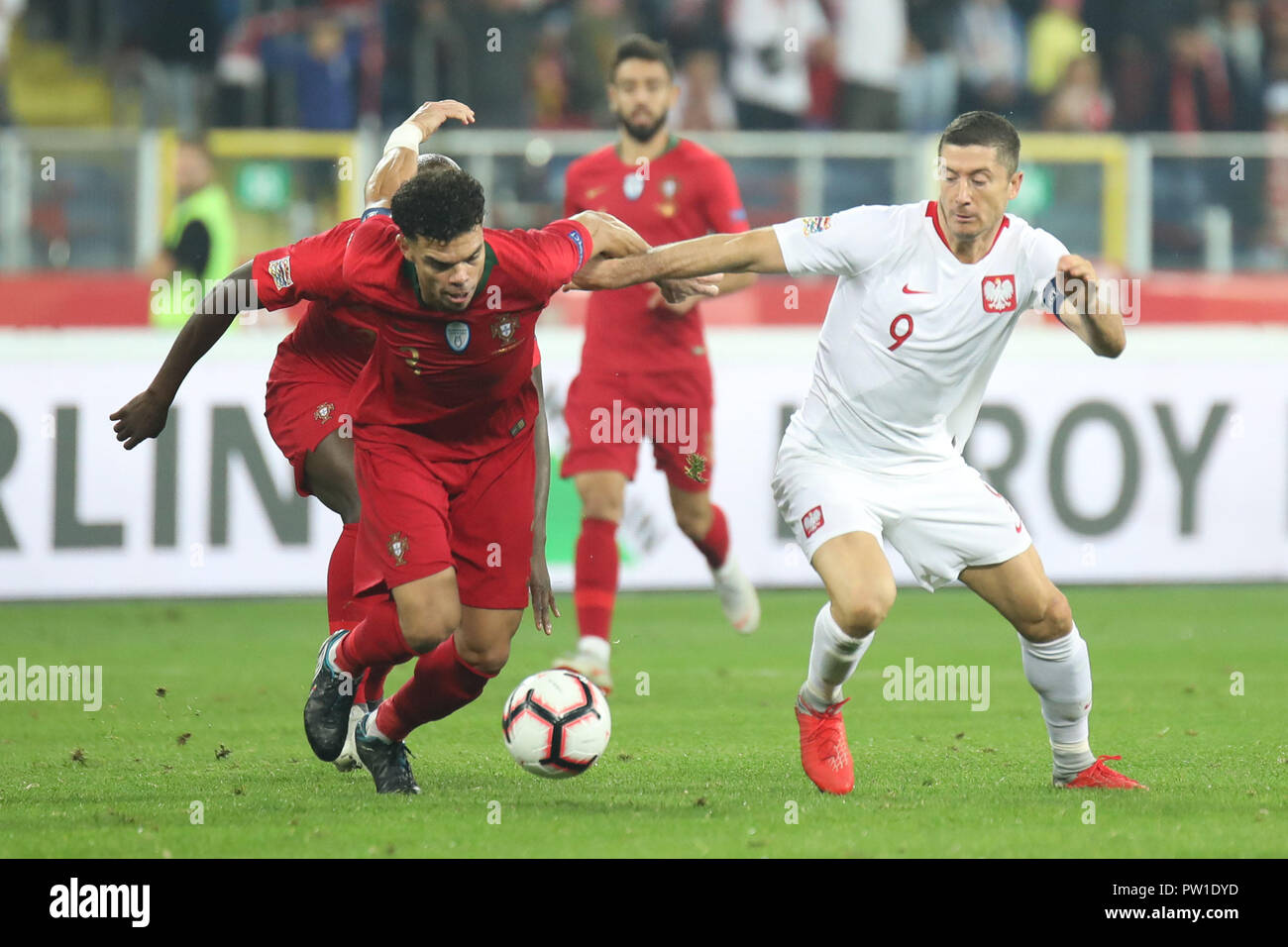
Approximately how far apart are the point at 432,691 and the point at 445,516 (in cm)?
54

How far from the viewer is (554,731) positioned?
5.90m

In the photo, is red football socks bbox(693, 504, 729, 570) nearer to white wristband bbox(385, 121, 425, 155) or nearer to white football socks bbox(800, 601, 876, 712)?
white football socks bbox(800, 601, 876, 712)

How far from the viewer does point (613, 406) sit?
29.3ft

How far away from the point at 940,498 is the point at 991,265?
749 mm

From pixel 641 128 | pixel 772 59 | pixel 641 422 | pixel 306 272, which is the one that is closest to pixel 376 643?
pixel 306 272

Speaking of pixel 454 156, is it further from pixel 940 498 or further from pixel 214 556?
pixel 940 498

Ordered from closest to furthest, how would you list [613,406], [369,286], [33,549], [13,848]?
[13,848], [369,286], [613,406], [33,549]

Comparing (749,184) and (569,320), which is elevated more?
(749,184)

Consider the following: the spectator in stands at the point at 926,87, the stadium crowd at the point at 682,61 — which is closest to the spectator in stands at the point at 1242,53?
the stadium crowd at the point at 682,61

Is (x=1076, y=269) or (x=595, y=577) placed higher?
(x=1076, y=269)

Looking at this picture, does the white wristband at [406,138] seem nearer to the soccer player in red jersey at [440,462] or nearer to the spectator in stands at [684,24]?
the soccer player in red jersey at [440,462]

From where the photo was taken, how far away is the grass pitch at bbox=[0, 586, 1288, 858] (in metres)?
5.36

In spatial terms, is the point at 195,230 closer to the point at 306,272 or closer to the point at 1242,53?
the point at 306,272
